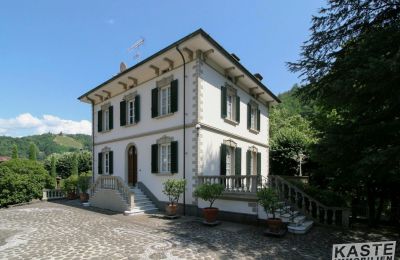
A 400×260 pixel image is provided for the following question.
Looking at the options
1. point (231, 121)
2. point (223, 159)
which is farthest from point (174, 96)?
point (223, 159)

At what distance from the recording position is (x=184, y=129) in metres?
12.9

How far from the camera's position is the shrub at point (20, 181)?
17703mm

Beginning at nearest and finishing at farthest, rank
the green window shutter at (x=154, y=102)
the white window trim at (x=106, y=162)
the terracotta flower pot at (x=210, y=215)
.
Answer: the terracotta flower pot at (x=210, y=215) → the green window shutter at (x=154, y=102) → the white window trim at (x=106, y=162)

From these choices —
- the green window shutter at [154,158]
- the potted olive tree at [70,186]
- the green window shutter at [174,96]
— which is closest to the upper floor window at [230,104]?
the green window shutter at [174,96]

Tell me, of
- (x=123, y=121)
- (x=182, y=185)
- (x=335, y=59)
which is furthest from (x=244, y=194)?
(x=123, y=121)

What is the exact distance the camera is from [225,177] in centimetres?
1147

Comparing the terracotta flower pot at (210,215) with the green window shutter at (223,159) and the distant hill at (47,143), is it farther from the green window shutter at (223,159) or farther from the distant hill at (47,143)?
the distant hill at (47,143)

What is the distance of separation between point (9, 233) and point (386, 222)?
47.1 feet

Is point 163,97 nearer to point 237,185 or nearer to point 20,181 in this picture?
point 237,185

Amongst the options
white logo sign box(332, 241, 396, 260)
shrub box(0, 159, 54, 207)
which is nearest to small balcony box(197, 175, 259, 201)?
white logo sign box(332, 241, 396, 260)

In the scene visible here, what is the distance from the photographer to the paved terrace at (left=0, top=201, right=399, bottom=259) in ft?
23.0

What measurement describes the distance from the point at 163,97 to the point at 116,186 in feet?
17.1

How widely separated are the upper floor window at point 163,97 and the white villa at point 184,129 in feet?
0.16

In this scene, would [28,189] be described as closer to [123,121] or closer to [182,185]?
[123,121]
